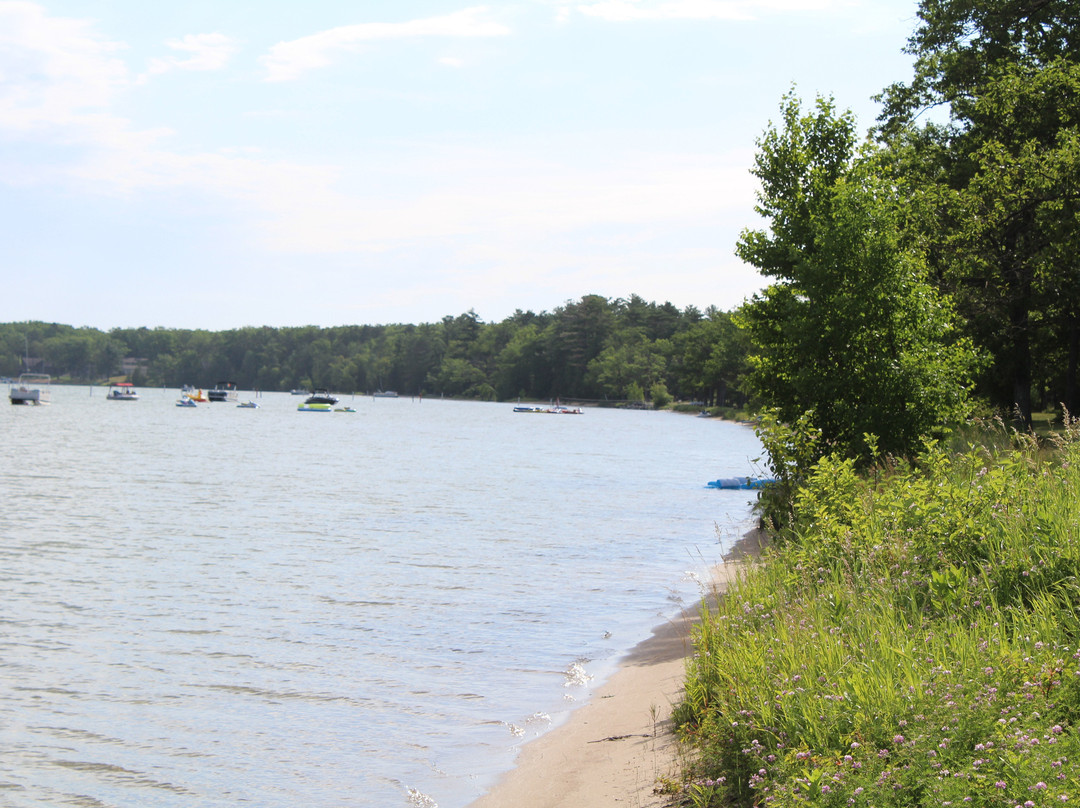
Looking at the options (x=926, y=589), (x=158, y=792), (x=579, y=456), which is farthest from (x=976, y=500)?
(x=579, y=456)

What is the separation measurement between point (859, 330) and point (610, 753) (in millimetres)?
12837

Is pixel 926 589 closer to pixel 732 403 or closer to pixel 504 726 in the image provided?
pixel 504 726

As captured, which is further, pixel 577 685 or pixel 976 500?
pixel 577 685

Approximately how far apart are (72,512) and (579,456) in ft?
137

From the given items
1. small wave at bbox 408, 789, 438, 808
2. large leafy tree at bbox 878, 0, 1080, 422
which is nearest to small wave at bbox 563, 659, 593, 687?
small wave at bbox 408, 789, 438, 808

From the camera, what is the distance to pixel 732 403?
570ft

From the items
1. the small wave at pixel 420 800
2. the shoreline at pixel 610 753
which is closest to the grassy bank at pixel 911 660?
the shoreline at pixel 610 753

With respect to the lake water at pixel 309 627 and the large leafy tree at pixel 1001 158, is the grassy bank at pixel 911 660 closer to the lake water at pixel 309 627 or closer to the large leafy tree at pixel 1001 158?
the lake water at pixel 309 627

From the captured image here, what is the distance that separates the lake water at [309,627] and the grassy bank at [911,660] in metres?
3.20

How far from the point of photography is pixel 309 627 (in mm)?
16141

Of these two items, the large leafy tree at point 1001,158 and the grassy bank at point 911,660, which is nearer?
the grassy bank at point 911,660

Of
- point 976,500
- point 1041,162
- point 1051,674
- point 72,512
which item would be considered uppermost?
point 1041,162

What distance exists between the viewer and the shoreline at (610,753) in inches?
316

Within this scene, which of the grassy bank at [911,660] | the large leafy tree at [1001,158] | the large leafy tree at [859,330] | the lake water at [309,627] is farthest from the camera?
the large leafy tree at [1001,158]
